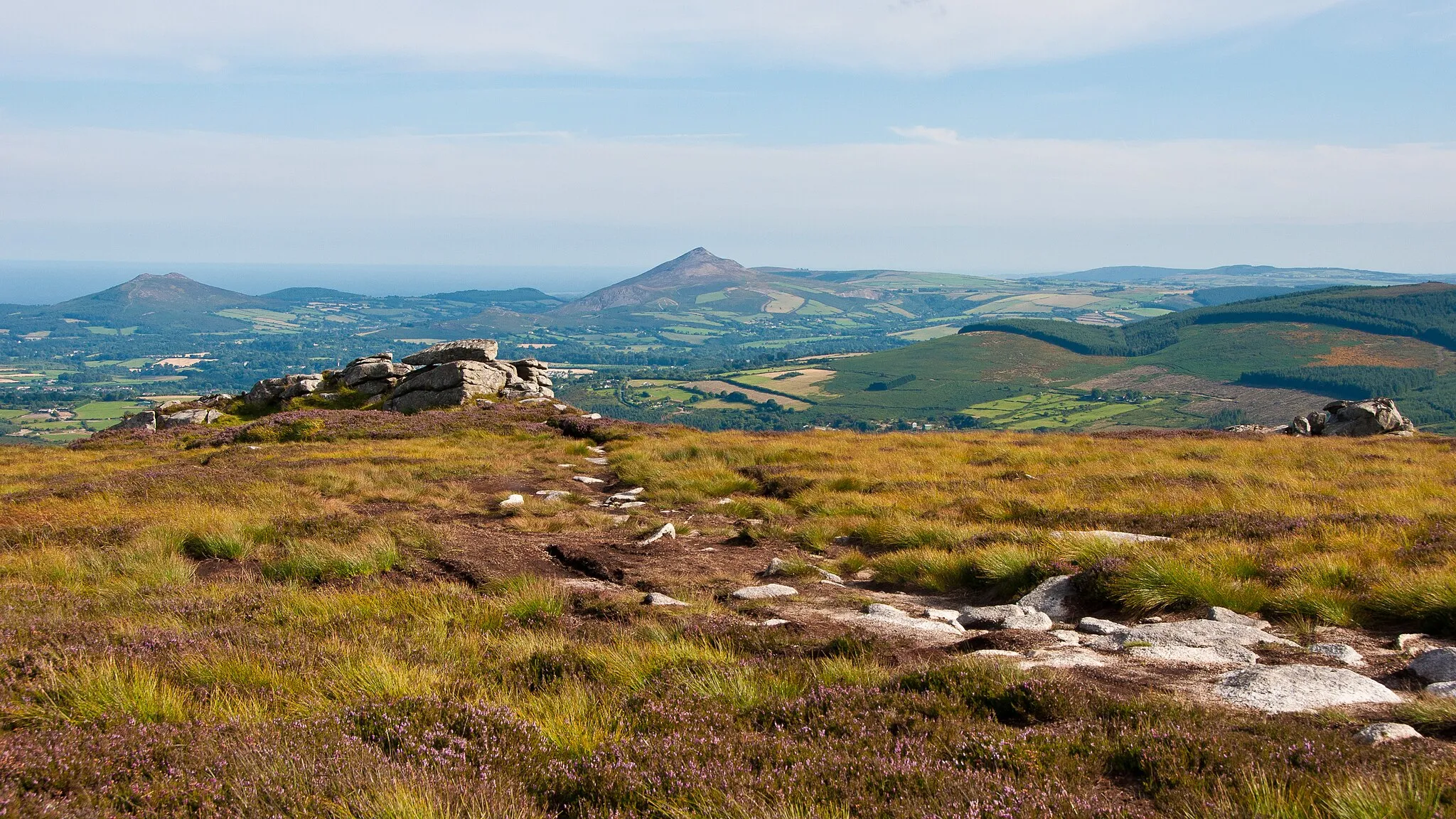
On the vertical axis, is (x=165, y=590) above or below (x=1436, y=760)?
below

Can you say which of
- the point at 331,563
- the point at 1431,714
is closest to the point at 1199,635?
the point at 1431,714

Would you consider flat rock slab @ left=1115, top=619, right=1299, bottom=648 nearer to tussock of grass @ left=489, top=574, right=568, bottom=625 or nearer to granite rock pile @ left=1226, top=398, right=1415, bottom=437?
tussock of grass @ left=489, top=574, right=568, bottom=625

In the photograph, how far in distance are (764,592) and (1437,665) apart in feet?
22.1

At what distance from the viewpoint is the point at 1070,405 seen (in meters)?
176

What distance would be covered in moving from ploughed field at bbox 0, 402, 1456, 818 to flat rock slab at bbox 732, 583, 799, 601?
0.30 m

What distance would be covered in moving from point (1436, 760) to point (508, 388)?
42.9 m

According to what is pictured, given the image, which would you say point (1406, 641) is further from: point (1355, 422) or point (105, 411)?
point (105, 411)

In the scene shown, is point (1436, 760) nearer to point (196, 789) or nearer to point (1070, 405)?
point (196, 789)

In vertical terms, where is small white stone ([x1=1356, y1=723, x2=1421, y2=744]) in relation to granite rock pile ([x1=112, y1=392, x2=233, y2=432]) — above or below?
above

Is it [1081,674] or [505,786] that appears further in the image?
[1081,674]

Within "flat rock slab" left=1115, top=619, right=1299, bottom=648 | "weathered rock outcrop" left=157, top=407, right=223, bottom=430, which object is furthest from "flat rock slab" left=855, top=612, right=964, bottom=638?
"weathered rock outcrop" left=157, top=407, right=223, bottom=430

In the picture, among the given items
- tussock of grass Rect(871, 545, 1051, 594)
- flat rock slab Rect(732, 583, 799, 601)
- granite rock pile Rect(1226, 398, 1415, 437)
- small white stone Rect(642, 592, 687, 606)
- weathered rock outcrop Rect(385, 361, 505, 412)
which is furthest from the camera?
weathered rock outcrop Rect(385, 361, 505, 412)

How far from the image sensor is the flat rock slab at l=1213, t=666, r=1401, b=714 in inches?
225

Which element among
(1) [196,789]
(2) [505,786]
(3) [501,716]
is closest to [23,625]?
(1) [196,789]
